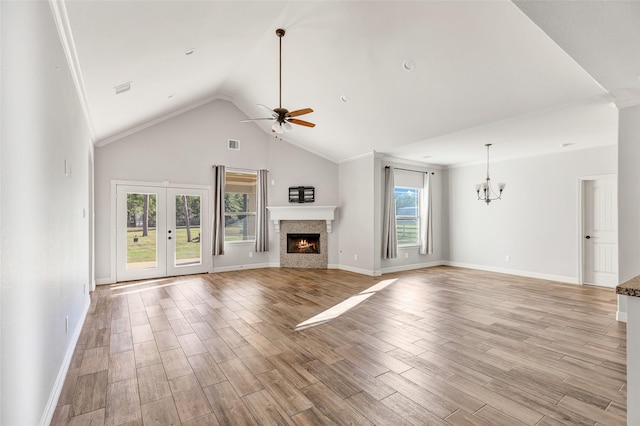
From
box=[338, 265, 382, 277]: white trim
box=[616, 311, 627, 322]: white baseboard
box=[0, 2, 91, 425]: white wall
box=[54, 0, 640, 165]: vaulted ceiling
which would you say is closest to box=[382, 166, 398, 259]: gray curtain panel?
box=[338, 265, 382, 277]: white trim

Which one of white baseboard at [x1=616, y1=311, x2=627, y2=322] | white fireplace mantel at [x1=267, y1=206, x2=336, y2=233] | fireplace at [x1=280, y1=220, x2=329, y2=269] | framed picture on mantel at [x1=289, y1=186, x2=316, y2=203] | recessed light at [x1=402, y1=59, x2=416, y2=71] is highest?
recessed light at [x1=402, y1=59, x2=416, y2=71]

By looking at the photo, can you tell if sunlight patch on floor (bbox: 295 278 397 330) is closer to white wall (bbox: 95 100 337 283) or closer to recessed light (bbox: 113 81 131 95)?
white wall (bbox: 95 100 337 283)

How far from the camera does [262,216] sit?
7.61m

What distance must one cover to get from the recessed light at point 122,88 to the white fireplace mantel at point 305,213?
13.5 ft

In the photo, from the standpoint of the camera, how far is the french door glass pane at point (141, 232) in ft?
20.3

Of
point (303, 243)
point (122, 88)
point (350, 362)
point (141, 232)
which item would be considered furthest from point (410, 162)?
point (141, 232)

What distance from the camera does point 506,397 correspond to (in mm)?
2219

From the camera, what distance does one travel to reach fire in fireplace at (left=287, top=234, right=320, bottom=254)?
25.8 feet

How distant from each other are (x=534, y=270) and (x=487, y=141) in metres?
3.19

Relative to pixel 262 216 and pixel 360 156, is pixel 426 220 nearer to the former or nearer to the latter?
pixel 360 156

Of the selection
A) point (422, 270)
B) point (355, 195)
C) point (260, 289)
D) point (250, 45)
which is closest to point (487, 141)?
point (355, 195)

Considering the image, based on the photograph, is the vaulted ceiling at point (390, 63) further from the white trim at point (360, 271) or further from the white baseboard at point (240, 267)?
the white baseboard at point (240, 267)

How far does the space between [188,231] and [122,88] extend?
3533 mm

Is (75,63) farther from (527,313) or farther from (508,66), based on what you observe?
(527,313)
